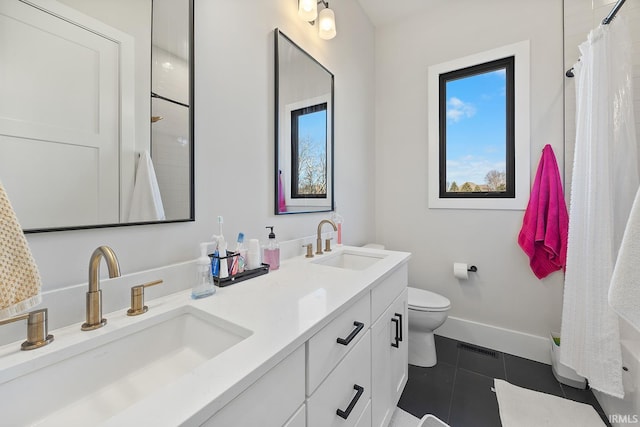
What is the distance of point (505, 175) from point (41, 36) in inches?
97.9

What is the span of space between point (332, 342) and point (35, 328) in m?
0.69

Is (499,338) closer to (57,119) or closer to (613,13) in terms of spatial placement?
(613,13)

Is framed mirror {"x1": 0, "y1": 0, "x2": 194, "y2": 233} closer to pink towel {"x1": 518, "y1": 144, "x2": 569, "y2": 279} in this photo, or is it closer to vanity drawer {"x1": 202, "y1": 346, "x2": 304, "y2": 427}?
vanity drawer {"x1": 202, "y1": 346, "x2": 304, "y2": 427}

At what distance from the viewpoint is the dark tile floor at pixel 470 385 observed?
1.37 metres

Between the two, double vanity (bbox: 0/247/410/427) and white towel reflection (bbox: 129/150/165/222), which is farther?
white towel reflection (bbox: 129/150/165/222)

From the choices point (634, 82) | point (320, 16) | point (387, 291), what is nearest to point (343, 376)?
point (387, 291)

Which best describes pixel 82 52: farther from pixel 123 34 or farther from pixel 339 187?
pixel 339 187

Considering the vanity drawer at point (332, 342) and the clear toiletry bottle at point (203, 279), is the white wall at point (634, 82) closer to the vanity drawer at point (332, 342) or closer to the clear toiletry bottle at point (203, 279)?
the vanity drawer at point (332, 342)

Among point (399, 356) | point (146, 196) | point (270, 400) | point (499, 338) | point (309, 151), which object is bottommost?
point (499, 338)

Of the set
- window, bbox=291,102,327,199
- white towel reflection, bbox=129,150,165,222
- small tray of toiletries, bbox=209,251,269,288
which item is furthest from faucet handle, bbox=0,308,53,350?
window, bbox=291,102,327,199

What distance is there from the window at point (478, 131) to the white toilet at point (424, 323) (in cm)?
90

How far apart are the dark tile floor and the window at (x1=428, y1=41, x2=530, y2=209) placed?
1.10 meters

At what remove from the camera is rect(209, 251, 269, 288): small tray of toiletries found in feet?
3.06

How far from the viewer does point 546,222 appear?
1.73 m
